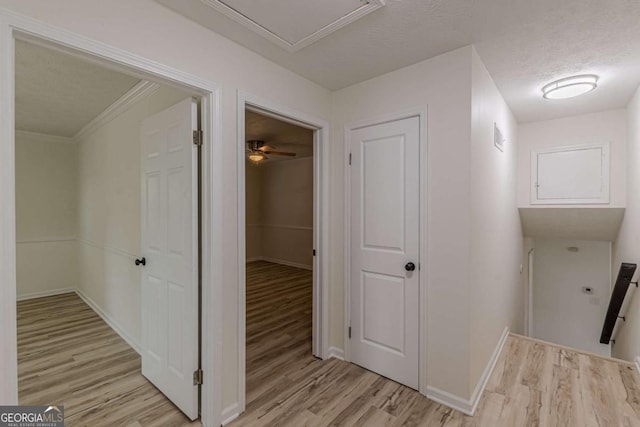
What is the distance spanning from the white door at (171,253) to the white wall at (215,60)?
19 cm

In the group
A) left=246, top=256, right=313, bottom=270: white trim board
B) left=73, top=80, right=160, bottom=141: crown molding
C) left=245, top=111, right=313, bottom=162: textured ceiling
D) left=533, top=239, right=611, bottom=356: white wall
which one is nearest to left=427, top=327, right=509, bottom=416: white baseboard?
left=245, top=111, right=313, bottom=162: textured ceiling

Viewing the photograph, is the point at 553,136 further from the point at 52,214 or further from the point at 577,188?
the point at 52,214

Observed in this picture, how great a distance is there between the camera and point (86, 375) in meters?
2.38

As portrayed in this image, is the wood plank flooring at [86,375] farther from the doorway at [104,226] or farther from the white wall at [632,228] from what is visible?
the white wall at [632,228]

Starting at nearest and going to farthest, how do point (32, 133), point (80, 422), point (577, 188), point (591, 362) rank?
point (80, 422)
point (591, 362)
point (577, 188)
point (32, 133)

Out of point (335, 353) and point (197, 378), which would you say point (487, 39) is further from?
point (197, 378)

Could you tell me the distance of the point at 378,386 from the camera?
→ 2250 mm

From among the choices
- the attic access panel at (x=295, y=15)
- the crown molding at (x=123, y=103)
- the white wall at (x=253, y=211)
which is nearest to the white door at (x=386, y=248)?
the attic access panel at (x=295, y=15)

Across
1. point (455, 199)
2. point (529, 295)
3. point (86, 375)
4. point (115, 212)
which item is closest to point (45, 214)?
point (115, 212)

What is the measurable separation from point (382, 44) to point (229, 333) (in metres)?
2.16

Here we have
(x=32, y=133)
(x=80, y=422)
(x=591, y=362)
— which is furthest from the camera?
(x=32, y=133)

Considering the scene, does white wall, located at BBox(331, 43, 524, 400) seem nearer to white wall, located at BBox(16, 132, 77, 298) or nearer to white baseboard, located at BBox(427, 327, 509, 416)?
white baseboard, located at BBox(427, 327, 509, 416)

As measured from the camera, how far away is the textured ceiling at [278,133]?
156 inches

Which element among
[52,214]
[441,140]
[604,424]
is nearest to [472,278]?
[441,140]
